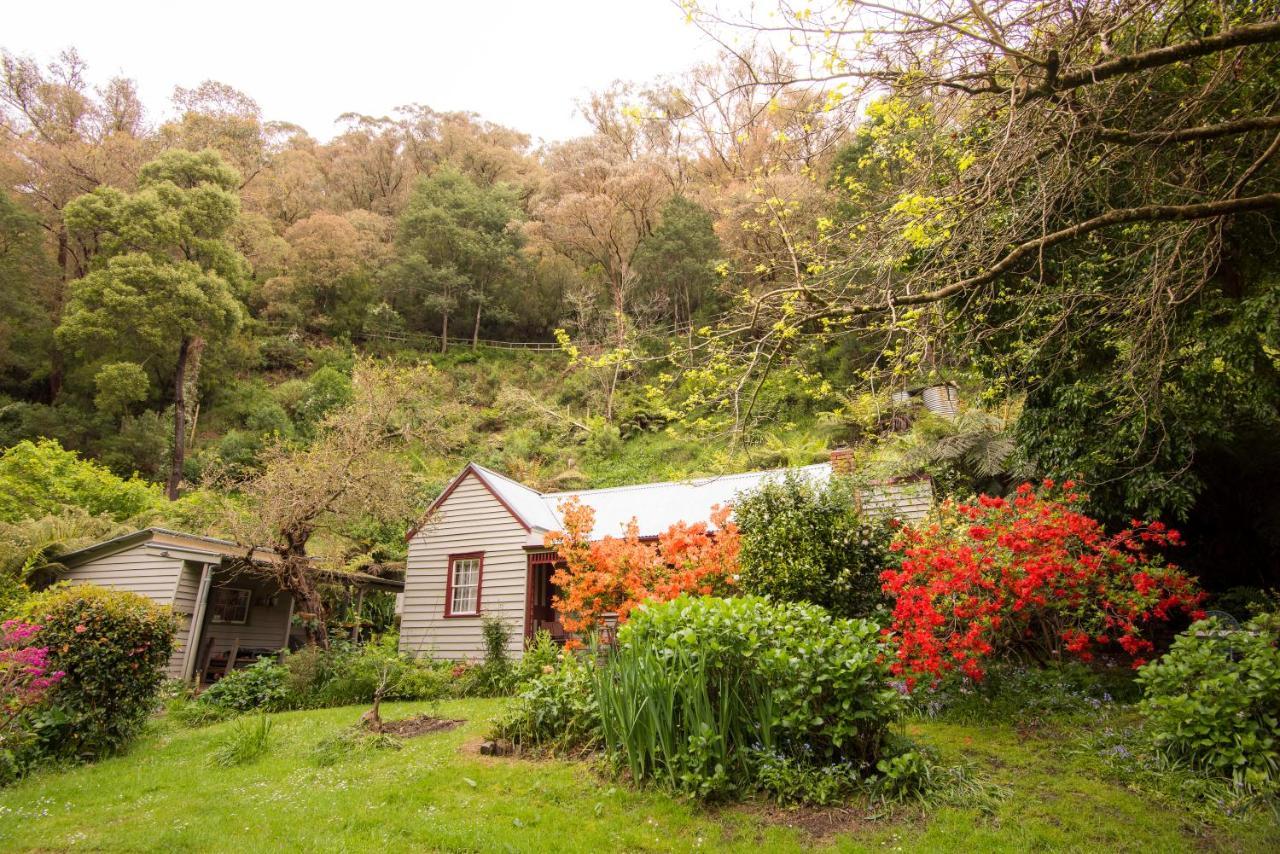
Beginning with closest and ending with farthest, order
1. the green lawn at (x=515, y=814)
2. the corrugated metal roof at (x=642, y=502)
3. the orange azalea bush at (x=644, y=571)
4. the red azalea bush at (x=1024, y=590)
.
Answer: the green lawn at (x=515, y=814), the red azalea bush at (x=1024, y=590), the orange azalea bush at (x=644, y=571), the corrugated metal roof at (x=642, y=502)

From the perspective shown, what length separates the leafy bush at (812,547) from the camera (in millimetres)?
8664

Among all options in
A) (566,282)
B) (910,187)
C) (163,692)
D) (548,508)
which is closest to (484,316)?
(566,282)

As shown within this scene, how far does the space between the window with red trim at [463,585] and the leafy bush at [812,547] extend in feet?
24.9

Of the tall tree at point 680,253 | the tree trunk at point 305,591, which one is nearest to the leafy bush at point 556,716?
the tree trunk at point 305,591

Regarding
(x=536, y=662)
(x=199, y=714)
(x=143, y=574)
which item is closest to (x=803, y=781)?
(x=536, y=662)

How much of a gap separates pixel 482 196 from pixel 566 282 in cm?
687

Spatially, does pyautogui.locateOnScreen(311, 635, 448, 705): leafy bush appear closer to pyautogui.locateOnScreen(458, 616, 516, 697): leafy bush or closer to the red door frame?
pyautogui.locateOnScreen(458, 616, 516, 697): leafy bush

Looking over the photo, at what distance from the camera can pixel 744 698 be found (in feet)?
18.2

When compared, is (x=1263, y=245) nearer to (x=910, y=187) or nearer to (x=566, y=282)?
(x=910, y=187)

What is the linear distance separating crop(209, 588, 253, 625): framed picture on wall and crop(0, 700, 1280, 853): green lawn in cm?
857

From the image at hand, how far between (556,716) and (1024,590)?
190 inches

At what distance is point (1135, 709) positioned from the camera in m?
6.41

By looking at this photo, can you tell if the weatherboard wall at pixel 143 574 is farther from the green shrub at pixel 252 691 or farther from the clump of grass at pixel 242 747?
the clump of grass at pixel 242 747

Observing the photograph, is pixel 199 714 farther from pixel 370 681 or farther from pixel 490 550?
pixel 490 550
